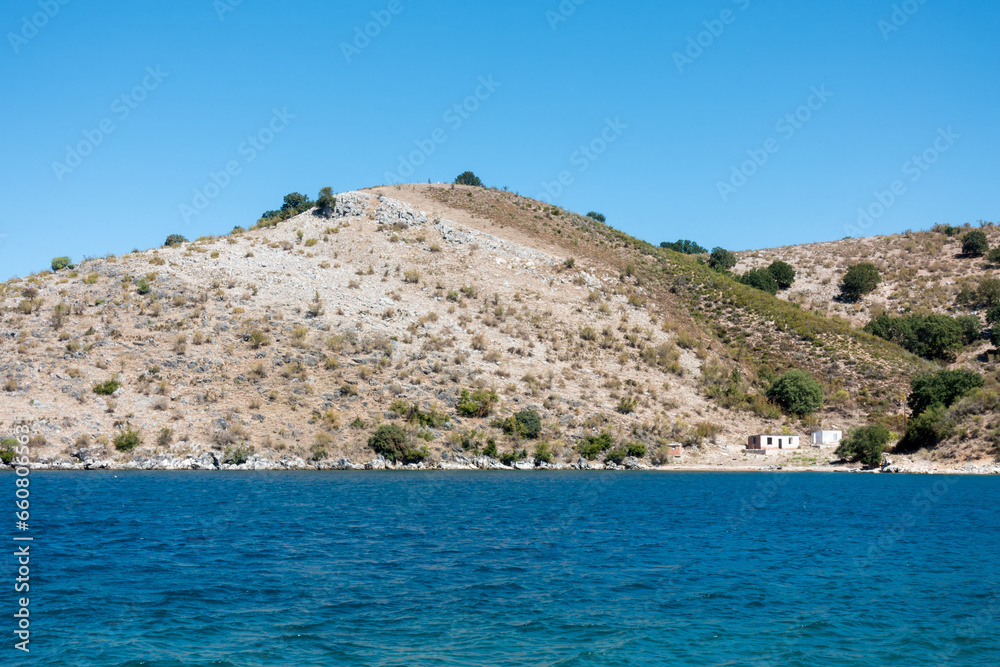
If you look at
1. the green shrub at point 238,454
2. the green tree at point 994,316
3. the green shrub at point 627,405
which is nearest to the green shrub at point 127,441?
the green shrub at point 238,454

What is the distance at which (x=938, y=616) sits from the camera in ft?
53.2

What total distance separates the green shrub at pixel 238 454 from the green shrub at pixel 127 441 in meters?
4.71

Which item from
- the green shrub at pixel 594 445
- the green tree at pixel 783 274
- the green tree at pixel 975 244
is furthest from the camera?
the green tree at pixel 783 274

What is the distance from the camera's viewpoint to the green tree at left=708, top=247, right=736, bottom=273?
98225mm

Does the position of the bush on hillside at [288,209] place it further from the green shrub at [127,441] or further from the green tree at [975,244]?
the green tree at [975,244]

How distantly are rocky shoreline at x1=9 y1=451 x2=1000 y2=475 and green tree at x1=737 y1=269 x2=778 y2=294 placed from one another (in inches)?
1653

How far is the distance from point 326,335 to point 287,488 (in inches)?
853

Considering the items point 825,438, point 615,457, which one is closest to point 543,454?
point 615,457

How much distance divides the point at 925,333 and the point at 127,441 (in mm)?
64879

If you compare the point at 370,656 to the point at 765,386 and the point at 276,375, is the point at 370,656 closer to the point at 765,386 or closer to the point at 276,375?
the point at 276,375

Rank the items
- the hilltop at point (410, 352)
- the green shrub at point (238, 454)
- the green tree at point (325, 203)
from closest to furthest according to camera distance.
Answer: the green shrub at point (238, 454) → the hilltop at point (410, 352) → the green tree at point (325, 203)

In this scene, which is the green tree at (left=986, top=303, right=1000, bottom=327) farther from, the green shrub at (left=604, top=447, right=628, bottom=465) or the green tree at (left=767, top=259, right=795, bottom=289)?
the green shrub at (left=604, top=447, right=628, bottom=465)

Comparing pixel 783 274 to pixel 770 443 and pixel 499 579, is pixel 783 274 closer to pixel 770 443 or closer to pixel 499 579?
pixel 770 443

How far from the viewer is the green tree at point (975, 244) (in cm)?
8950
